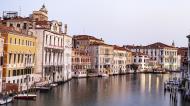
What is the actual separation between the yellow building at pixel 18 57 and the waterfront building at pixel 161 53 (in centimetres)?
5768

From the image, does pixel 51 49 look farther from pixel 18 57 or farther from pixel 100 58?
pixel 100 58

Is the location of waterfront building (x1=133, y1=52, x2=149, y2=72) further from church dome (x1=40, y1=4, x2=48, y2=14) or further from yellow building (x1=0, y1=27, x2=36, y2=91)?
yellow building (x1=0, y1=27, x2=36, y2=91)

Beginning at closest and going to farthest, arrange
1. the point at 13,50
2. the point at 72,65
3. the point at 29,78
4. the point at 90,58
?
the point at 13,50, the point at 29,78, the point at 72,65, the point at 90,58

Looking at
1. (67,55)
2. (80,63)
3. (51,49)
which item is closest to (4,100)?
(51,49)

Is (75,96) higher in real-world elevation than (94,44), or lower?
lower

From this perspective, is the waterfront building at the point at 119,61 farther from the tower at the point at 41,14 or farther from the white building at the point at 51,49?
the tower at the point at 41,14

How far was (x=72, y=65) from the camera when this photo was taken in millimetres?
52688

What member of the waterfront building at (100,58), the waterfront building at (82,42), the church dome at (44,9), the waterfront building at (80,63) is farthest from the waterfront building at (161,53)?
the church dome at (44,9)

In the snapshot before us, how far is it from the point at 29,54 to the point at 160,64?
59.2 meters

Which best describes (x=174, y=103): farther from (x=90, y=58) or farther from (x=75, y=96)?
(x=90, y=58)

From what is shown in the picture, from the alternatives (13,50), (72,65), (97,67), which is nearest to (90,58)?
(97,67)

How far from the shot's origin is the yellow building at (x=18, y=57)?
28.5 meters

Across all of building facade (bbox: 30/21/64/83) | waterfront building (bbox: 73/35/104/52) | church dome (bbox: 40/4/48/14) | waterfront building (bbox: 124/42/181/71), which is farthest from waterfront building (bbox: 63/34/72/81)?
waterfront building (bbox: 124/42/181/71)

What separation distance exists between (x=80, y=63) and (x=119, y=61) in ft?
54.7
